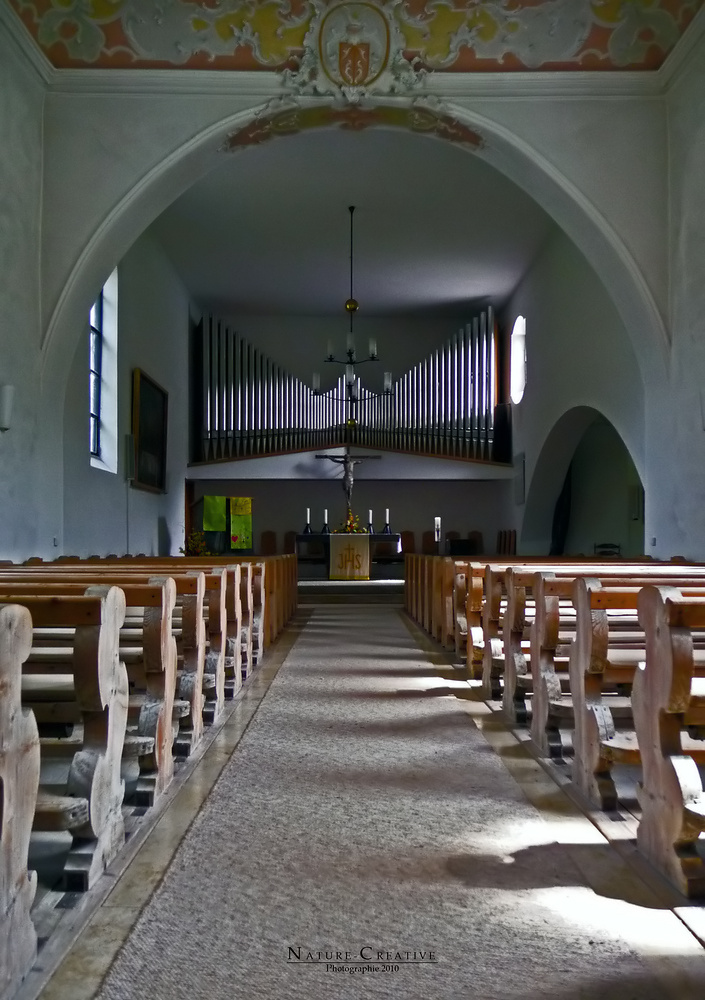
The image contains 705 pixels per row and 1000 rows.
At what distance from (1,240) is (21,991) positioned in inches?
206

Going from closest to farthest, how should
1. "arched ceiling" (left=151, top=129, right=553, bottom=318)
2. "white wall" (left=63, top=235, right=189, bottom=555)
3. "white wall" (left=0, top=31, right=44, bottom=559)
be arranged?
"white wall" (left=0, top=31, right=44, bottom=559) < "white wall" (left=63, top=235, right=189, bottom=555) < "arched ceiling" (left=151, top=129, right=553, bottom=318)

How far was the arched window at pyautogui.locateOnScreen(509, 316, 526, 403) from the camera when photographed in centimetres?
1314

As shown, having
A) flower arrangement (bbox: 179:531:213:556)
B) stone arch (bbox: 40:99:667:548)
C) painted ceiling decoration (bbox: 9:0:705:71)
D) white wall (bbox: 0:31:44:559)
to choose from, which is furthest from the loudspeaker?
painted ceiling decoration (bbox: 9:0:705:71)

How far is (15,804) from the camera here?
5.47ft

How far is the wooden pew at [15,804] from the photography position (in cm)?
158

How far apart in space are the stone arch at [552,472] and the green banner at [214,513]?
15.0 ft

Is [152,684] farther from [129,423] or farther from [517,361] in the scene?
[517,361]

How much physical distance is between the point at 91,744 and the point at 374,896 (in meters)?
0.73

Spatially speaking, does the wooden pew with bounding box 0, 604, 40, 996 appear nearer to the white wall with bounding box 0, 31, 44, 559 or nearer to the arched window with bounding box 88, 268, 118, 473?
the white wall with bounding box 0, 31, 44, 559

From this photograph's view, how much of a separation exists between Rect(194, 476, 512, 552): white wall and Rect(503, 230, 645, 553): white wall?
203 cm

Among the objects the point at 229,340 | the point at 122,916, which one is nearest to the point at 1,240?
the point at 122,916

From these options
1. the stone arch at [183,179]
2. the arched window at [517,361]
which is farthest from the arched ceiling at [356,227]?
the arched window at [517,361]

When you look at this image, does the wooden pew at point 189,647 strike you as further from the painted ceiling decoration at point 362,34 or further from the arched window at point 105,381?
the arched window at point 105,381

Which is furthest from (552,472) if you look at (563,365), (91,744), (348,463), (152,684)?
(91,744)
